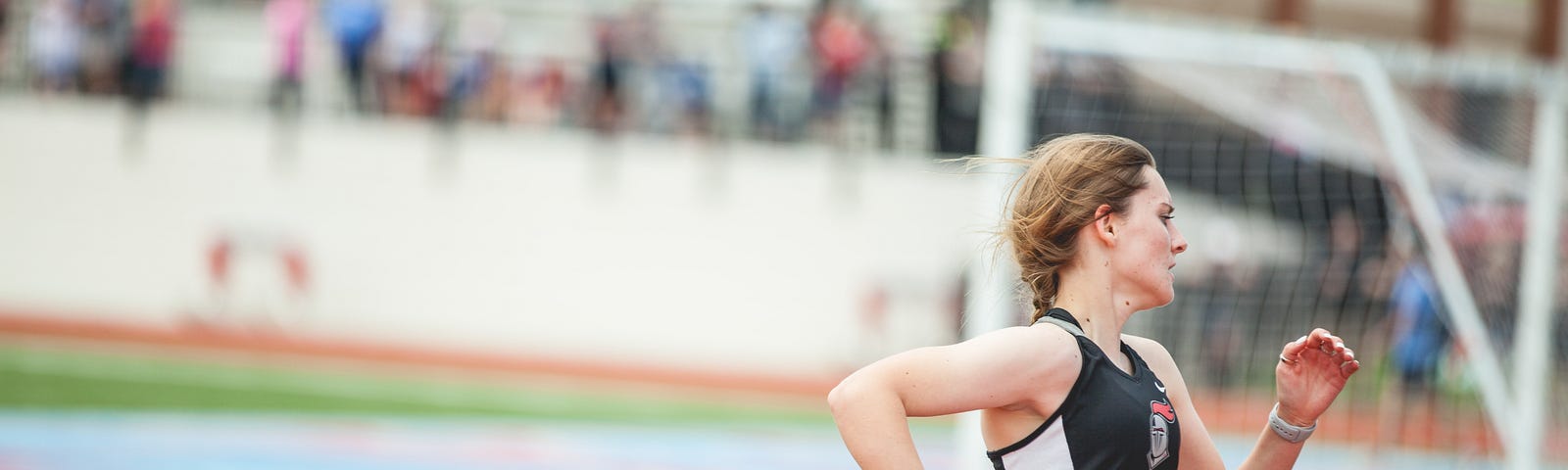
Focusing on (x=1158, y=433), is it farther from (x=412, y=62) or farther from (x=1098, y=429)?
(x=412, y=62)

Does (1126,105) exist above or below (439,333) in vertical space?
above

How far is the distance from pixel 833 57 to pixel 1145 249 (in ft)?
59.1

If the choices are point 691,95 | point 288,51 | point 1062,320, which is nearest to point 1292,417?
point 1062,320

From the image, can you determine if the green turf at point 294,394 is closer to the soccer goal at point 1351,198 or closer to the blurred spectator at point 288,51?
the blurred spectator at point 288,51

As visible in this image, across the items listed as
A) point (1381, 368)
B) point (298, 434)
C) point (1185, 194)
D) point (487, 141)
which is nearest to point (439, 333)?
point (487, 141)

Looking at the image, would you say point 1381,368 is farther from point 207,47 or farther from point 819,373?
point 207,47

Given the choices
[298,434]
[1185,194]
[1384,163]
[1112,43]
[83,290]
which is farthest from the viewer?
[83,290]

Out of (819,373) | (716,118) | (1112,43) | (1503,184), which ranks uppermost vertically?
(1112,43)

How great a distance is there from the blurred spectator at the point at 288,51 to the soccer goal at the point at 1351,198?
495 inches

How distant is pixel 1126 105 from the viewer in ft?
34.4

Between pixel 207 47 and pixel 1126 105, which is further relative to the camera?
pixel 207 47

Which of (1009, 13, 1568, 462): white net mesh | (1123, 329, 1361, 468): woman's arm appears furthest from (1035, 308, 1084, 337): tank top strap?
(1009, 13, 1568, 462): white net mesh

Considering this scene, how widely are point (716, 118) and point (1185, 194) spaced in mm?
6396

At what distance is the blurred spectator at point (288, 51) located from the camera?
20.8 meters
